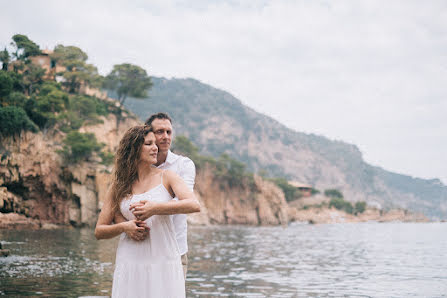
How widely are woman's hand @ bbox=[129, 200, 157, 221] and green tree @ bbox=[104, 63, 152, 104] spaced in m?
77.2

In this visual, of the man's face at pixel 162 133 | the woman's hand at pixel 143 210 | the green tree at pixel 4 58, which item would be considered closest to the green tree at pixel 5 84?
the green tree at pixel 4 58

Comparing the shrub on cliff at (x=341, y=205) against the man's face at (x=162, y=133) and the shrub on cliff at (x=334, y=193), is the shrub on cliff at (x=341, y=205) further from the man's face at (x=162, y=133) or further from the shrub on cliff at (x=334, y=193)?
the man's face at (x=162, y=133)

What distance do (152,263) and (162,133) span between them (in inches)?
61.5

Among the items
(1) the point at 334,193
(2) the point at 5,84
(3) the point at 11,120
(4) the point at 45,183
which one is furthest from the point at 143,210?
(1) the point at 334,193

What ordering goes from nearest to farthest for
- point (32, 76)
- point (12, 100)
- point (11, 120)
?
point (11, 120) → point (12, 100) → point (32, 76)

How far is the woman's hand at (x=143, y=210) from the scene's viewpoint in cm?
361

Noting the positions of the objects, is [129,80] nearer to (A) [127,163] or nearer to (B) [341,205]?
(A) [127,163]

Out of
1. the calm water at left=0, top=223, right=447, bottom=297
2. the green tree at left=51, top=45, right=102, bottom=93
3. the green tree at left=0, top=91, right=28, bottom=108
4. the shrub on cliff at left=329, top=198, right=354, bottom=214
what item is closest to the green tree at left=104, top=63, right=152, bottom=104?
the green tree at left=51, top=45, right=102, bottom=93

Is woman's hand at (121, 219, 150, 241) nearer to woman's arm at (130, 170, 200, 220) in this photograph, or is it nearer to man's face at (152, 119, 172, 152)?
woman's arm at (130, 170, 200, 220)

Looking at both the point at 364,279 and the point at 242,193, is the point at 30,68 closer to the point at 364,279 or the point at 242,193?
the point at 242,193

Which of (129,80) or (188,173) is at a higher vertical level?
(129,80)

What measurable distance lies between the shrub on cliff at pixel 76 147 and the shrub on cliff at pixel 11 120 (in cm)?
571

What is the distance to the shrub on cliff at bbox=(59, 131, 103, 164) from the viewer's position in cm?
4888

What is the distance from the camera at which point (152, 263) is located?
3727 mm
